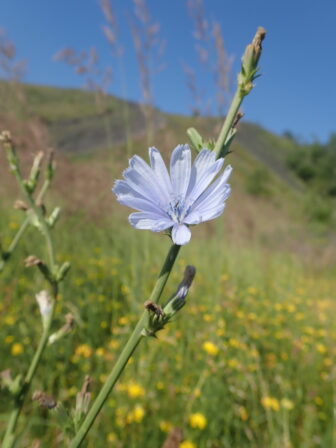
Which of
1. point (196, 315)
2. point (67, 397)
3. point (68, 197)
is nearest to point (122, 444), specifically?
point (67, 397)

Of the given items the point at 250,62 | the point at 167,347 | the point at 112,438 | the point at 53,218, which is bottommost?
the point at 112,438

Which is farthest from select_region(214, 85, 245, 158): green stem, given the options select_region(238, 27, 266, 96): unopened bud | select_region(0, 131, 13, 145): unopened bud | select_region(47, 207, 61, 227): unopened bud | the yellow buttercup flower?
the yellow buttercup flower

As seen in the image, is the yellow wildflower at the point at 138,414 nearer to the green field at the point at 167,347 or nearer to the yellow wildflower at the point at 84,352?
the green field at the point at 167,347

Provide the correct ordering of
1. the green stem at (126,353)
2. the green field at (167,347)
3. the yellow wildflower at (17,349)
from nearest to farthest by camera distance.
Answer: the green stem at (126,353) → the green field at (167,347) → the yellow wildflower at (17,349)

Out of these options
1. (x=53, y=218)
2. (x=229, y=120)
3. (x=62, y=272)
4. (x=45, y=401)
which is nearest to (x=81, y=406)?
(x=45, y=401)

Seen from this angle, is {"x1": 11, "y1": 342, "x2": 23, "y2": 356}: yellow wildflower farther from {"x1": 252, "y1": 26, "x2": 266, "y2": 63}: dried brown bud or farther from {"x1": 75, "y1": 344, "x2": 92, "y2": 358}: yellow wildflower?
{"x1": 252, "y1": 26, "x2": 266, "y2": 63}: dried brown bud

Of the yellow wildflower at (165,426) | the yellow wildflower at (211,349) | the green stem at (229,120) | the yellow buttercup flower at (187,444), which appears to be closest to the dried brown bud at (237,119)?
the green stem at (229,120)

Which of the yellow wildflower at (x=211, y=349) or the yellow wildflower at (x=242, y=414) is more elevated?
the yellow wildflower at (x=211, y=349)

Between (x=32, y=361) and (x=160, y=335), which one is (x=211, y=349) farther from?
(x=32, y=361)

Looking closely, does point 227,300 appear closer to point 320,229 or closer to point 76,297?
point 76,297
